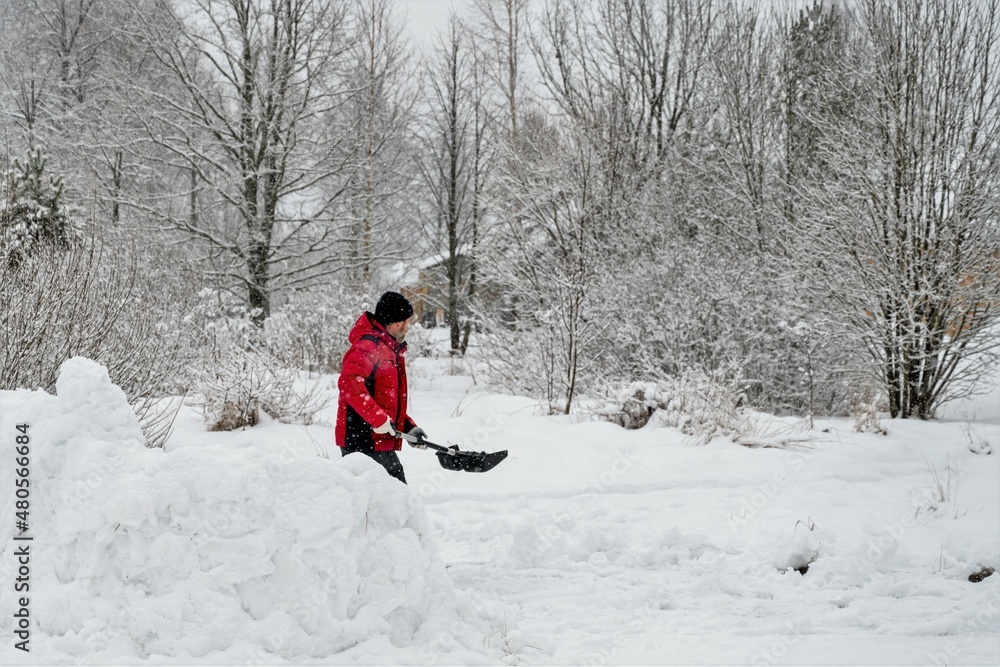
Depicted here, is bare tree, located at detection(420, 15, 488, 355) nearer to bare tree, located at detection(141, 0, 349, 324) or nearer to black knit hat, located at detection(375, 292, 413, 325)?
bare tree, located at detection(141, 0, 349, 324)

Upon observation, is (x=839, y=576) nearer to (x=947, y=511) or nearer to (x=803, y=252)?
(x=947, y=511)

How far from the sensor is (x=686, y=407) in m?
8.46

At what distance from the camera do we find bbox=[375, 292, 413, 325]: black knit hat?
14.9 feet

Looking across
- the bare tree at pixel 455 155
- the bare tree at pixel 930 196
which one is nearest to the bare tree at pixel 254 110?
the bare tree at pixel 455 155

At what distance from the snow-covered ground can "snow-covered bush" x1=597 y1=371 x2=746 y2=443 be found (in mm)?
1800

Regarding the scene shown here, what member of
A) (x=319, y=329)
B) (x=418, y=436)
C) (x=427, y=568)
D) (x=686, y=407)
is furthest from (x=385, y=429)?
(x=319, y=329)

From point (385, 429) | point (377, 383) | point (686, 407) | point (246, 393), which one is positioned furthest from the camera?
point (686, 407)

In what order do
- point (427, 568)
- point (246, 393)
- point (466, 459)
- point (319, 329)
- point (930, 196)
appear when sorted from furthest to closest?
point (319, 329) → point (930, 196) → point (246, 393) → point (466, 459) → point (427, 568)

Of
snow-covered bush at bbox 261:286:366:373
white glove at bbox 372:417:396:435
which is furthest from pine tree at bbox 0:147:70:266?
white glove at bbox 372:417:396:435

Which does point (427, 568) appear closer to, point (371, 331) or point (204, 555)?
point (204, 555)

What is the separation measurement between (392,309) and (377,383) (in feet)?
1.55

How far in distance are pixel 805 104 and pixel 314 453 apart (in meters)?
13.5

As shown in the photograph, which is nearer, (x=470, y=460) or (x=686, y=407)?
(x=470, y=460)

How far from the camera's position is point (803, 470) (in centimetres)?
715
